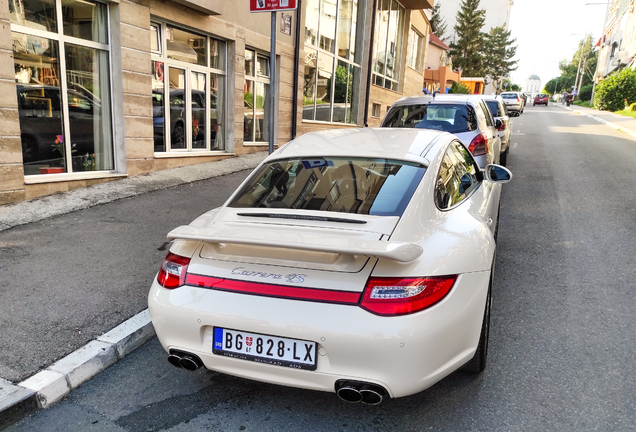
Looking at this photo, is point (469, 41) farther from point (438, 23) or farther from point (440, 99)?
point (440, 99)

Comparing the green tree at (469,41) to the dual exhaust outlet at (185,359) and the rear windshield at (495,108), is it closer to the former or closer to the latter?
the rear windshield at (495,108)

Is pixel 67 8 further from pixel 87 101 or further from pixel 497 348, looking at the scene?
pixel 497 348

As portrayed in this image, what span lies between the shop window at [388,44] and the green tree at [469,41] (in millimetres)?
45690

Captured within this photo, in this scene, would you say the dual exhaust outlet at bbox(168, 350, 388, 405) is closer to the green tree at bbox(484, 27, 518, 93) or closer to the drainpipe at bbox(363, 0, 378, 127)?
the drainpipe at bbox(363, 0, 378, 127)

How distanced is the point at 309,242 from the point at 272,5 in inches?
155

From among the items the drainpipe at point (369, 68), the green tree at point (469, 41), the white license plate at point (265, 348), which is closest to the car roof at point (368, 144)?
the white license plate at point (265, 348)

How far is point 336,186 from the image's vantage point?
3.13 m

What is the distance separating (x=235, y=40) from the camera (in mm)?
10938

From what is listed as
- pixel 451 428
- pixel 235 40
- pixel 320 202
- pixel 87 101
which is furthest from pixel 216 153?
pixel 451 428

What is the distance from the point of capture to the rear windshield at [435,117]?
7.38 meters

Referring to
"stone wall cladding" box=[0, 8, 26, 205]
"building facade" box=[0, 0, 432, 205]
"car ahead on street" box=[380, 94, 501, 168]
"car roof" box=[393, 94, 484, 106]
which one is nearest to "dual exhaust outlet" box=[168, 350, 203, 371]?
"building facade" box=[0, 0, 432, 205]

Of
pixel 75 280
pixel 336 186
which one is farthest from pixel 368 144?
pixel 75 280

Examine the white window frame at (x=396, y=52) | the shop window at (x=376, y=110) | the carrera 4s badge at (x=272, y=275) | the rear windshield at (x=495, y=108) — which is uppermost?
the white window frame at (x=396, y=52)

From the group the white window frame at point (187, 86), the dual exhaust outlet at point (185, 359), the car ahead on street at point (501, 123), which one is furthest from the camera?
the car ahead on street at point (501, 123)
